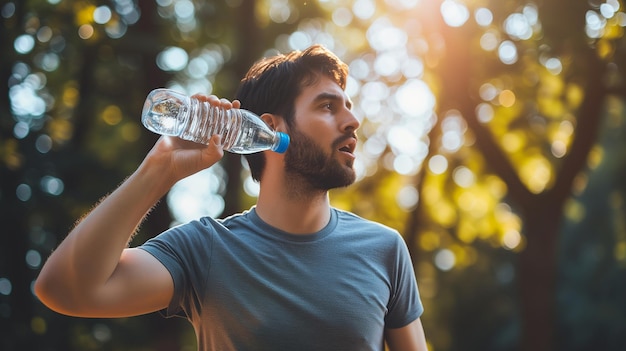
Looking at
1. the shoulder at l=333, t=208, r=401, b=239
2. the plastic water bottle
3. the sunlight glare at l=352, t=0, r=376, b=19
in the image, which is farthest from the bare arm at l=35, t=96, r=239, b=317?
the sunlight glare at l=352, t=0, r=376, b=19

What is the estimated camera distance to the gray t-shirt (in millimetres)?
2812

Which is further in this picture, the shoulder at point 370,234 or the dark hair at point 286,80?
the dark hair at point 286,80

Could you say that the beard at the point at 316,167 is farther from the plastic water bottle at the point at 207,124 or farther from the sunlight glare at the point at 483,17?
the sunlight glare at the point at 483,17

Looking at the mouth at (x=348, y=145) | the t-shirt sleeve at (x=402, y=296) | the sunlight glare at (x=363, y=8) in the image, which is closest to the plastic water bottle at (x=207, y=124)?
the mouth at (x=348, y=145)

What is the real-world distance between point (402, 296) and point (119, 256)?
1147mm

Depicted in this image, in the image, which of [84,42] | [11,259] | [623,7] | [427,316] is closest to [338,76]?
[623,7]

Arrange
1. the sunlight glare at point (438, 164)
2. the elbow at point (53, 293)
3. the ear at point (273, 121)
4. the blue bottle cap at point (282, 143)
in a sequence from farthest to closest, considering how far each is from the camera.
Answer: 1. the sunlight glare at point (438, 164)
2. the ear at point (273, 121)
3. the blue bottle cap at point (282, 143)
4. the elbow at point (53, 293)

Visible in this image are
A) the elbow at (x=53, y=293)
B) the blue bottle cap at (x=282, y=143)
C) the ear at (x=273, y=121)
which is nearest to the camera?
the elbow at (x=53, y=293)

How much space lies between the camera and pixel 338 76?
Answer: 3438 mm

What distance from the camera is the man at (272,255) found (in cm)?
257

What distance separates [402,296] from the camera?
3.15 meters

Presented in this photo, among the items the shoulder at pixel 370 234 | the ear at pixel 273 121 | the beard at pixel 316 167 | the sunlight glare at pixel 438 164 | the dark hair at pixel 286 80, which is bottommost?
the sunlight glare at pixel 438 164

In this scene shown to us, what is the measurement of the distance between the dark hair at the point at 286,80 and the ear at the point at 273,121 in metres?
0.02

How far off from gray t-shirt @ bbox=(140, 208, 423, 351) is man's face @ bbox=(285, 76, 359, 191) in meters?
0.23
